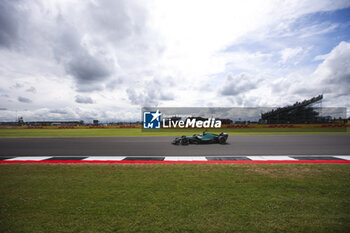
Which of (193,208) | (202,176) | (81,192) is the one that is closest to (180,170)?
(202,176)

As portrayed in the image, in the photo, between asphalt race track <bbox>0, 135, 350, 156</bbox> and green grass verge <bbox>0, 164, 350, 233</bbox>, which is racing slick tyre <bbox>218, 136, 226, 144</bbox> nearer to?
asphalt race track <bbox>0, 135, 350, 156</bbox>

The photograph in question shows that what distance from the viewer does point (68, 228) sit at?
246cm

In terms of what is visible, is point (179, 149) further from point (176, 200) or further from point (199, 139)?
point (176, 200)

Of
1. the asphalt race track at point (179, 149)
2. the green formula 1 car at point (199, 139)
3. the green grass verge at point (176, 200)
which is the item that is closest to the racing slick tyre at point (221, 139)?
the green formula 1 car at point (199, 139)

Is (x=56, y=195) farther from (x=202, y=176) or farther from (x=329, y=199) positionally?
(x=329, y=199)

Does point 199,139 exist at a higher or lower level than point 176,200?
higher

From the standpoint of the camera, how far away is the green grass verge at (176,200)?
2514 mm

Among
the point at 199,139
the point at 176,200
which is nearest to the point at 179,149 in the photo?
the point at 199,139

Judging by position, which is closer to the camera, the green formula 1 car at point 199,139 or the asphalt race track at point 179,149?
the asphalt race track at point 179,149

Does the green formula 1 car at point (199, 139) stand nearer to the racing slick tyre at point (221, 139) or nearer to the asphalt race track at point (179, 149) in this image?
the racing slick tyre at point (221, 139)

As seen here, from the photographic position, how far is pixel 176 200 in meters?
3.24

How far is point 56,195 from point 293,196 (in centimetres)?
499

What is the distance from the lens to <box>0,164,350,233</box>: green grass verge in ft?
8.25

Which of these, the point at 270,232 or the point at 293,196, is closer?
the point at 270,232
